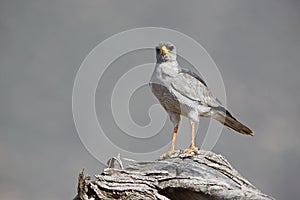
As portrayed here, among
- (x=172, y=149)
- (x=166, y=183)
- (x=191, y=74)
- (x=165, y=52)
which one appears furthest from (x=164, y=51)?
(x=166, y=183)

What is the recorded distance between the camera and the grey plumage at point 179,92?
840 cm

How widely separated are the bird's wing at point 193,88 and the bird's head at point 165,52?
0.33 meters

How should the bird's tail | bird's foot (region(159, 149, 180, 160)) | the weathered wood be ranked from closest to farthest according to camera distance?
the weathered wood
bird's foot (region(159, 149, 180, 160))
the bird's tail

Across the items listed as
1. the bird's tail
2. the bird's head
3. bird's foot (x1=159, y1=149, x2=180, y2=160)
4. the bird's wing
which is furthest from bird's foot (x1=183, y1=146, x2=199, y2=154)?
the bird's head

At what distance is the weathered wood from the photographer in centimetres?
637

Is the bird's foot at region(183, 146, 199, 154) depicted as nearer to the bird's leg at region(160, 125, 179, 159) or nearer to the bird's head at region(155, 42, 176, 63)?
the bird's leg at region(160, 125, 179, 159)

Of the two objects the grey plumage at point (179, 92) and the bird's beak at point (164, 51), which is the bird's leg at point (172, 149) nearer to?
the grey plumage at point (179, 92)

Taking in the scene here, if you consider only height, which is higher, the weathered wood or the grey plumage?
the grey plumage

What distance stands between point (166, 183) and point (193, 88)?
2.50 metres

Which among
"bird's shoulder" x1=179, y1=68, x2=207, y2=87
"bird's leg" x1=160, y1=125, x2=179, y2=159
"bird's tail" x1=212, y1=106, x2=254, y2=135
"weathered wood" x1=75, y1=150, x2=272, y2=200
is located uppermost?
"bird's shoulder" x1=179, y1=68, x2=207, y2=87

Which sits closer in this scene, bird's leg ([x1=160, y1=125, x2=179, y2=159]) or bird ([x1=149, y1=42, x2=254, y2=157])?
bird's leg ([x1=160, y1=125, x2=179, y2=159])

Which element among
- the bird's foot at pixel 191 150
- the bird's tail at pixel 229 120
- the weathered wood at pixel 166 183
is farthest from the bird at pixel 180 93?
→ the weathered wood at pixel 166 183

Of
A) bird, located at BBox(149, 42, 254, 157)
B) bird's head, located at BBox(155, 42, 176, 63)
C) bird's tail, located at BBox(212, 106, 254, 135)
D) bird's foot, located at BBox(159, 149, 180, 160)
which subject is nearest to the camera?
bird's foot, located at BBox(159, 149, 180, 160)

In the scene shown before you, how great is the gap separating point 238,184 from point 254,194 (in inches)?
28.9
